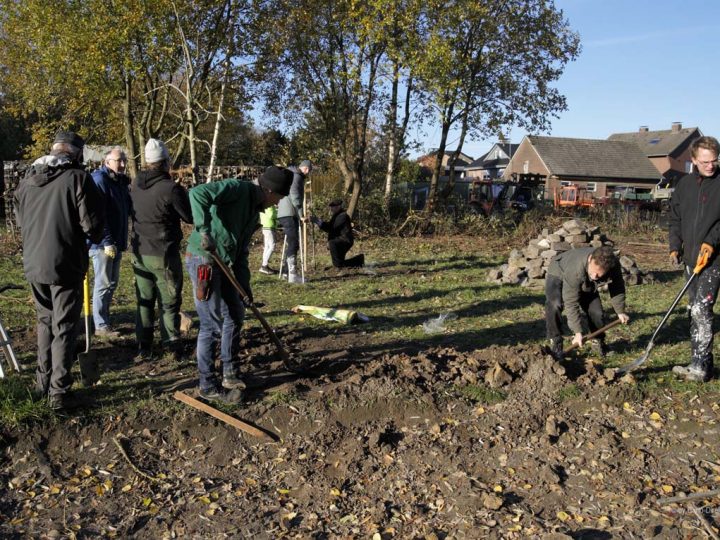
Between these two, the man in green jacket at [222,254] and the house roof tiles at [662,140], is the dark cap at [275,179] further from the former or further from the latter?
the house roof tiles at [662,140]

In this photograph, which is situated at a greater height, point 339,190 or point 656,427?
point 339,190

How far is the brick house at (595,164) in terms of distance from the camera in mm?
50812

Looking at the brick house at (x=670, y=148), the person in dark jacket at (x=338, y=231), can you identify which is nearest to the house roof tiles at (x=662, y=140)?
the brick house at (x=670, y=148)

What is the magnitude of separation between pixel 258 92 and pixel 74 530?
17.9m

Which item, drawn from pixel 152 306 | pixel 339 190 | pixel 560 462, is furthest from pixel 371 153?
pixel 560 462

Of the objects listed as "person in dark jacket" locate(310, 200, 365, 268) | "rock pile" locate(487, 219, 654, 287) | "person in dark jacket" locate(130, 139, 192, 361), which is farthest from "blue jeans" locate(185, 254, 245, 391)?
"rock pile" locate(487, 219, 654, 287)

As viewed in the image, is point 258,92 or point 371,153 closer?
point 258,92

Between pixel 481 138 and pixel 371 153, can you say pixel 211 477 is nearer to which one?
pixel 481 138

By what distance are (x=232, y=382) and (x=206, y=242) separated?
122cm

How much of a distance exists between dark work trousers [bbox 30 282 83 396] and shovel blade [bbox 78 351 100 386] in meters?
0.31

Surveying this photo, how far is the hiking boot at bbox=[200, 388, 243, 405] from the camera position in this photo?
4.71m

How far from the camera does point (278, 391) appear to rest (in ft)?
16.2

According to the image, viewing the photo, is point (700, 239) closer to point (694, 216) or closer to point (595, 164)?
point (694, 216)

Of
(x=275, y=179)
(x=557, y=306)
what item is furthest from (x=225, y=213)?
(x=557, y=306)
